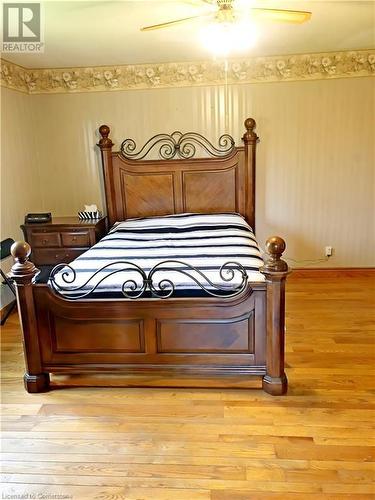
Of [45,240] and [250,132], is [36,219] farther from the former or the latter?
[250,132]

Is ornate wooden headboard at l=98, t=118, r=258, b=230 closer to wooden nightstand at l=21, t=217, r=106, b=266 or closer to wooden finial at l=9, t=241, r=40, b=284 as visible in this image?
wooden nightstand at l=21, t=217, r=106, b=266

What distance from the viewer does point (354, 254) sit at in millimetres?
4492

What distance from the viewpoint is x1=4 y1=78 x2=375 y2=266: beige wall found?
4176 millimetres

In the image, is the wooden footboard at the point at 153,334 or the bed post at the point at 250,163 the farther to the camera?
the bed post at the point at 250,163

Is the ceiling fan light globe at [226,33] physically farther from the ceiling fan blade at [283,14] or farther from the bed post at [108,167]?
the bed post at [108,167]

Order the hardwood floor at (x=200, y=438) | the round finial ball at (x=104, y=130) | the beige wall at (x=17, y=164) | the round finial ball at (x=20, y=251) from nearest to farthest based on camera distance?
the hardwood floor at (x=200, y=438) → the round finial ball at (x=20, y=251) → the beige wall at (x=17, y=164) → the round finial ball at (x=104, y=130)

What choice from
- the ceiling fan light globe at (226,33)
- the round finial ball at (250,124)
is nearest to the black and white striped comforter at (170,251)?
the round finial ball at (250,124)

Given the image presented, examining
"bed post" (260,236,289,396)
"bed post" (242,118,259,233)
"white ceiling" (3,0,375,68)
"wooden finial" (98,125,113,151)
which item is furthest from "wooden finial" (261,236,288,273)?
"wooden finial" (98,125,113,151)

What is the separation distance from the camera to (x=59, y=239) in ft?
13.3

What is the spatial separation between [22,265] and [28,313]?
0.31 metres

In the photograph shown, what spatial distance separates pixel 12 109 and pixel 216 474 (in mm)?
3743

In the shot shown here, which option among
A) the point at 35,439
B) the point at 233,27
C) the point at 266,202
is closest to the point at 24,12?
the point at 233,27

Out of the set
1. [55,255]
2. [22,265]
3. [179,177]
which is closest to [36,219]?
[55,255]

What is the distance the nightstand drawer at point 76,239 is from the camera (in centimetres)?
402
